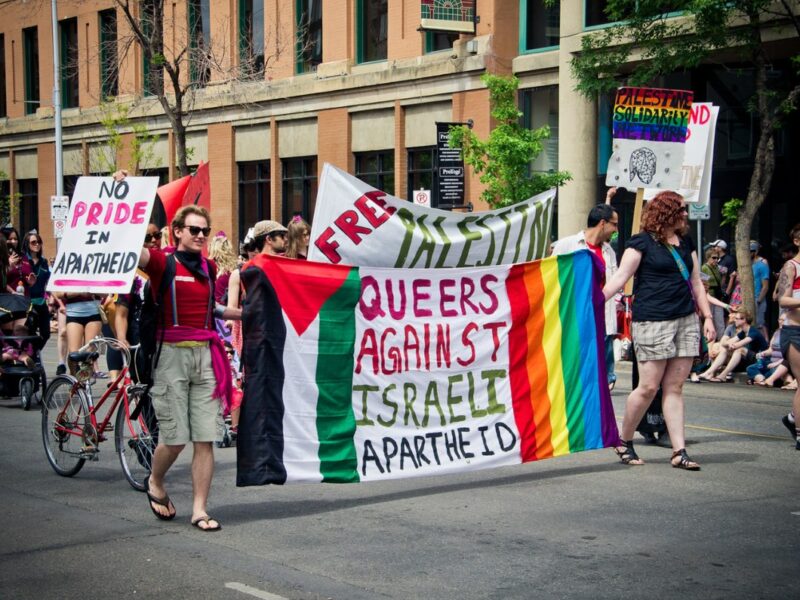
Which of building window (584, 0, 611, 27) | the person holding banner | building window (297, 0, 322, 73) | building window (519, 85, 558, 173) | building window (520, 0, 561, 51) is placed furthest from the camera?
building window (297, 0, 322, 73)

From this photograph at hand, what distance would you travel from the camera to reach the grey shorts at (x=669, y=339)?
9.30 m

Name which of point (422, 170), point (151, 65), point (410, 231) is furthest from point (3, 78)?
point (410, 231)

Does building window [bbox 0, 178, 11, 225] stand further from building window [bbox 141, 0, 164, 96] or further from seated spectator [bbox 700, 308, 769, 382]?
seated spectator [bbox 700, 308, 769, 382]

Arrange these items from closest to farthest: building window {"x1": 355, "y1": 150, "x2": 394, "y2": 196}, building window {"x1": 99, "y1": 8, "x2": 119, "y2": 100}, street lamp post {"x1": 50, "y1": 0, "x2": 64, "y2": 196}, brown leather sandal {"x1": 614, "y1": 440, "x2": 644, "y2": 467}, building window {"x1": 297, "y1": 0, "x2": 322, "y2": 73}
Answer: brown leather sandal {"x1": 614, "y1": 440, "x2": 644, "y2": 467}, building window {"x1": 355, "y1": 150, "x2": 394, "y2": 196}, building window {"x1": 297, "y1": 0, "x2": 322, "y2": 73}, street lamp post {"x1": 50, "y1": 0, "x2": 64, "y2": 196}, building window {"x1": 99, "y1": 8, "x2": 119, "y2": 100}

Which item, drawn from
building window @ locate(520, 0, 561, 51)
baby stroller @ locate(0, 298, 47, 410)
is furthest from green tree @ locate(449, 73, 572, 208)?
baby stroller @ locate(0, 298, 47, 410)

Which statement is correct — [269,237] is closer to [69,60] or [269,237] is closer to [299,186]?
[299,186]

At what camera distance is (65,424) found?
9.49 metres

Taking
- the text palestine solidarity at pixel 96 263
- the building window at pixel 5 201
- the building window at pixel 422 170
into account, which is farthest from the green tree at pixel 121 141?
the text palestine solidarity at pixel 96 263

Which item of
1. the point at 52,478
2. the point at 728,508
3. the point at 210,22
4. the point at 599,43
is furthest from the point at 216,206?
the point at 728,508

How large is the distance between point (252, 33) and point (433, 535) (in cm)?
2883

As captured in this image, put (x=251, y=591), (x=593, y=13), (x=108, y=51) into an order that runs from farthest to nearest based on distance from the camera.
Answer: (x=108, y=51) → (x=593, y=13) → (x=251, y=591)

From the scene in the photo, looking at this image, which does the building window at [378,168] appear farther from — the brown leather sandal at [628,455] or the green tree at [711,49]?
the brown leather sandal at [628,455]

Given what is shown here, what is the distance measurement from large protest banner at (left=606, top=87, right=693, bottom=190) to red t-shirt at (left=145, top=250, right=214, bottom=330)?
7011mm

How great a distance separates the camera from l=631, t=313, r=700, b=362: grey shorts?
930 cm
